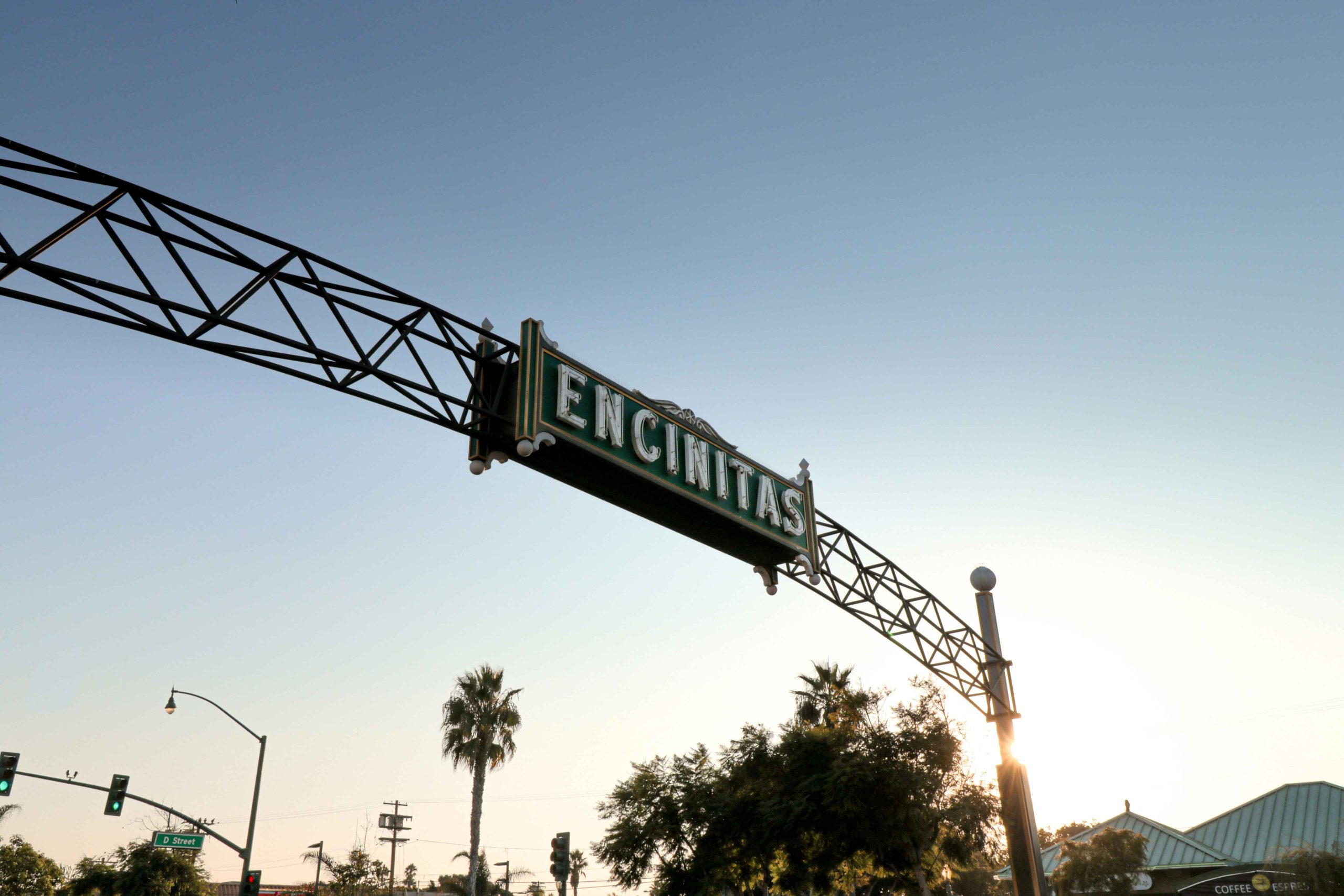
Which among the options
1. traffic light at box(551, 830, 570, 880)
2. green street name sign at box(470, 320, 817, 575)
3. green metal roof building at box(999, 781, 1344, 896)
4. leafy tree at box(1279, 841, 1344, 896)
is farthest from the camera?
green metal roof building at box(999, 781, 1344, 896)

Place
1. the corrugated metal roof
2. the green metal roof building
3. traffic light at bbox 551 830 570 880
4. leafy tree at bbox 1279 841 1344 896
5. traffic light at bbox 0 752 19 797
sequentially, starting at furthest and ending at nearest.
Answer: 1. the corrugated metal roof
2. the green metal roof building
3. leafy tree at bbox 1279 841 1344 896
4. traffic light at bbox 0 752 19 797
5. traffic light at bbox 551 830 570 880

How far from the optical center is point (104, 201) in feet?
29.5

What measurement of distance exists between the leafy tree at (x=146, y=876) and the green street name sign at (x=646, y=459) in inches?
1746

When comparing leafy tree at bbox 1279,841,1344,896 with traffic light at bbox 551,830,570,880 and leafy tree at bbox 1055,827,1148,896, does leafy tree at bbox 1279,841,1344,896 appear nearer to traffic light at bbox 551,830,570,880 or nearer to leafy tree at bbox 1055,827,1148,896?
leafy tree at bbox 1055,827,1148,896

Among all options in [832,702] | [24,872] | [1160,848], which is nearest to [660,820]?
[832,702]

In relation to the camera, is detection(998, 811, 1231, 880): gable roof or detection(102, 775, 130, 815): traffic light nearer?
detection(102, 775, 130, 815): traffic light

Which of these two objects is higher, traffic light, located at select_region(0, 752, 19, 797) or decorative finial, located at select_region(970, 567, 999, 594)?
decorative finial, located at select_region(970, 567, 999, 594)

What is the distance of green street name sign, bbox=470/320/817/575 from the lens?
467 inches

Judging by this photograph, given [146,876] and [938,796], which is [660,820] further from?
[146,876]

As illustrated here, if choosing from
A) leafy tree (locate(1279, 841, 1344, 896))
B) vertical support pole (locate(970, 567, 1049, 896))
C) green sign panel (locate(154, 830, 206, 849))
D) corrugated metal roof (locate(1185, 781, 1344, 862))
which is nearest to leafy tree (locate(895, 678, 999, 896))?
vertical support pole (locate(970, 567, 1049, 896))

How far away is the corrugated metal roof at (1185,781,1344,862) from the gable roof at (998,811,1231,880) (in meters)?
1.83

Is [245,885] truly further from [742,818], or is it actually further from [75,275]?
[75,275]

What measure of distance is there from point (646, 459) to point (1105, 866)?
41786mm

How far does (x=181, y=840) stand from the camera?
104ft
